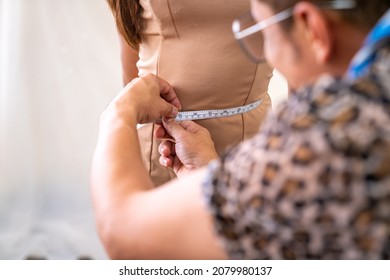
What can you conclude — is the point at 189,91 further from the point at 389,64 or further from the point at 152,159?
the point at 389,64

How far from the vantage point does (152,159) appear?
1314mm

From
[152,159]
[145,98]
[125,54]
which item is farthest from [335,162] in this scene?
[125,54]

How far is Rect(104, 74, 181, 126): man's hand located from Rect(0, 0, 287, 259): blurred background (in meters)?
0.69

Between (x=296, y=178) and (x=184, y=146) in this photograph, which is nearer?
(x=296, y=178)

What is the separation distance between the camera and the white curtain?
5.69 ft

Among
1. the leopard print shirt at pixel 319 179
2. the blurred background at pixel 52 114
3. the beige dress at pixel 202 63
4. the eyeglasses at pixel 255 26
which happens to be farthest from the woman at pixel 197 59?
the leopard print shirt at pixel 319 179

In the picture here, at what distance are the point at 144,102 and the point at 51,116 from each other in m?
0.83

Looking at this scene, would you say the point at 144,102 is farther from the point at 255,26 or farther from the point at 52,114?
the point at 52,114

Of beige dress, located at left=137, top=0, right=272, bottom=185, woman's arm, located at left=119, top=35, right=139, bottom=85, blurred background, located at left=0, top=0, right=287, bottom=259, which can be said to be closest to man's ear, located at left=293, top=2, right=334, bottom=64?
beige dress, located at left=137, top=0, right=272, bottom=185

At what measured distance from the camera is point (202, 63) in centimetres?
119

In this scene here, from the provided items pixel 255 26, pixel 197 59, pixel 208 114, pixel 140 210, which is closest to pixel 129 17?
pixel 197 59

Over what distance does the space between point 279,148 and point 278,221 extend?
0.27ft

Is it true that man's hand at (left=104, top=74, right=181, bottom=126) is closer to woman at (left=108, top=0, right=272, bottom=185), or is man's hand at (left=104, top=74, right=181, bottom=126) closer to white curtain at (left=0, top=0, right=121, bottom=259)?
woman at (left=108, top=0, right=272, bottom=185)
